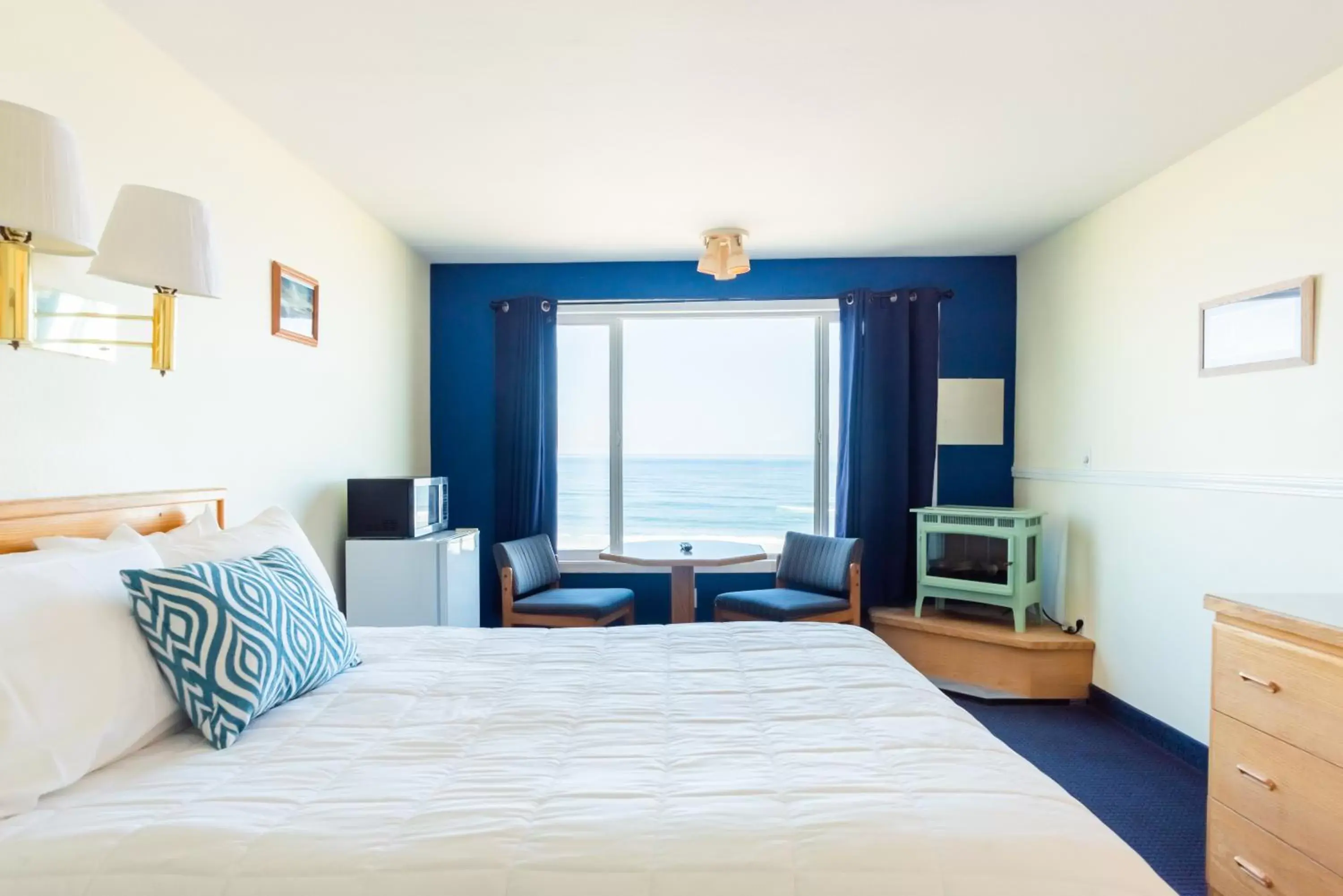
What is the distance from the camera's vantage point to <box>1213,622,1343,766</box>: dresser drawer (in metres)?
1.65

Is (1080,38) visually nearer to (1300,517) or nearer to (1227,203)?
(1227,203)

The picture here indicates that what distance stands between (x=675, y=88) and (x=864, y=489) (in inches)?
108

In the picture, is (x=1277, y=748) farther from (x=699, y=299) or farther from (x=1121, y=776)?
(x=699, y=299)

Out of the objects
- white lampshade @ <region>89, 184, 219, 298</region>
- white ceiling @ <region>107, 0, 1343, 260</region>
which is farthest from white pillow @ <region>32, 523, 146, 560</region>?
white ceiling @ <region>107, 0, 1343, 260</region>

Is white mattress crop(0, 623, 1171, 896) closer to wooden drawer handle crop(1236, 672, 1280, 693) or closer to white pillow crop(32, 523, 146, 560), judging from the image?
white pillow crop(32, 523, 146, 560)

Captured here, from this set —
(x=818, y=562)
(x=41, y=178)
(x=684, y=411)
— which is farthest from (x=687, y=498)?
(x=41, y=178)

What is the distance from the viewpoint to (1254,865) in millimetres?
1859

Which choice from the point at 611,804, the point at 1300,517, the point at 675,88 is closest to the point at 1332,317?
the point at 1300,517

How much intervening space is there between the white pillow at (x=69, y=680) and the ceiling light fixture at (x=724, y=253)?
3.06 metres

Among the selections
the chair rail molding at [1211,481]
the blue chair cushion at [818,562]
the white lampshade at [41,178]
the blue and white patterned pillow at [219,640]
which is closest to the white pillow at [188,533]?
the blue and white patterned pillow at [219,640]

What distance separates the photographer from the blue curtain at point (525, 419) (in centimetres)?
460

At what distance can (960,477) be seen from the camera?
182 inches

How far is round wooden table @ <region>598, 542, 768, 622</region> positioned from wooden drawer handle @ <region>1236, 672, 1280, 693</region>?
213 centimetres

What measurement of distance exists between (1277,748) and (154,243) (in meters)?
2.93
